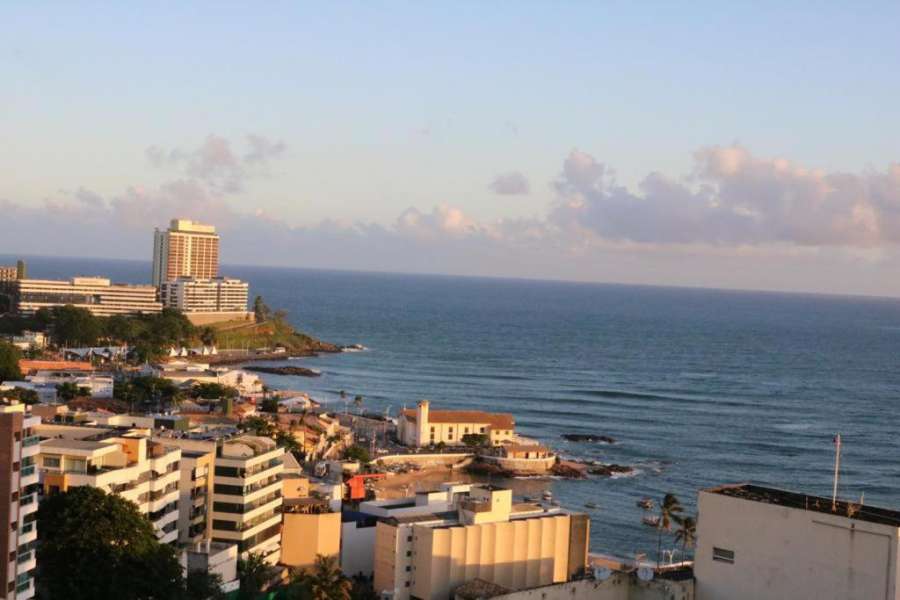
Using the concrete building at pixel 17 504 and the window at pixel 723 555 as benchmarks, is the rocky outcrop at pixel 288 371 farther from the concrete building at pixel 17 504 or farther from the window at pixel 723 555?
the concrete building at pixel 17 504

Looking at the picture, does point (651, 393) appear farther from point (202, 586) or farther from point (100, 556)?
point (100, 556)

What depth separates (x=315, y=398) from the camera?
77.7 metres

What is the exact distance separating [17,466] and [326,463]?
2884 centimetres

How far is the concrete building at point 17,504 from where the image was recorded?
2184 cm

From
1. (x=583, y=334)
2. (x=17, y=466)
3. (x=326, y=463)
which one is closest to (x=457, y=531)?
(x=17, y=466)

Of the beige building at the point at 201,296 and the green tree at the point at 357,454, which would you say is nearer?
the green tree at the point at 357,454

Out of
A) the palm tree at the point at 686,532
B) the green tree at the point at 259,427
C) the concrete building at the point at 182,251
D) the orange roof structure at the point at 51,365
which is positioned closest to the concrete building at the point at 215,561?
the palm tree at the point at 686,532

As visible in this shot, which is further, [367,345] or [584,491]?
[367,345]

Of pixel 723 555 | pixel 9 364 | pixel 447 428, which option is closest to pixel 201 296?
pixel 9 364

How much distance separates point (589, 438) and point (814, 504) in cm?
4035

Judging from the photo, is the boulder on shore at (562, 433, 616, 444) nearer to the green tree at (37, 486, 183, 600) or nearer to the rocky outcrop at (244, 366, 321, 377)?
the rocky outcrop at (244, 366, 321, 377)

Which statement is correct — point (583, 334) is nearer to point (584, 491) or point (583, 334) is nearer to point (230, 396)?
point (230, 396)

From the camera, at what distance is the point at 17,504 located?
2216cm

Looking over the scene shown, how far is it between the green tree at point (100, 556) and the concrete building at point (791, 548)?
1117 centimetres
